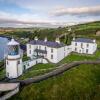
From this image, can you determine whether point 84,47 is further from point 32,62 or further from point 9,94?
point 9,94

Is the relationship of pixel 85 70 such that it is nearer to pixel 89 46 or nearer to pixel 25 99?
pixel 25 99

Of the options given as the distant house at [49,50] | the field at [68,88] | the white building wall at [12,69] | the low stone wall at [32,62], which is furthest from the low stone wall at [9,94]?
the distant house at [49,50]

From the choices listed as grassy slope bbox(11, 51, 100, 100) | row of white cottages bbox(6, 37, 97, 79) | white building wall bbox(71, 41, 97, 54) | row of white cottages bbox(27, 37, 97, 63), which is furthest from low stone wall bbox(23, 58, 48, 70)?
white building wall bbox(71, 41, 97, 54)

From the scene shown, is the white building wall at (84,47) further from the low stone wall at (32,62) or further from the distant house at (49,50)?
the low stone wall at (32,62)

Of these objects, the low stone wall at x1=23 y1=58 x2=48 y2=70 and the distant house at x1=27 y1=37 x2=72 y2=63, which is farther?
the distant house at x1=27 y1=37 x2=72 y2=63

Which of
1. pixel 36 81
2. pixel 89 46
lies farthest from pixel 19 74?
pixel 89 46

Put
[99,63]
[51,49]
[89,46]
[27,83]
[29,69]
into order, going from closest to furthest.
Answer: [27,83]
[99,63]
[29,69]
[51,49]
[89,46]

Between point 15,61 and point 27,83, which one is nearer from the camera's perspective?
point 27,83

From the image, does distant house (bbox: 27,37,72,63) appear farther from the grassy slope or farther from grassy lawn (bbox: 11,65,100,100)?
grassy lawn (bbox: 11,65,100,100)
